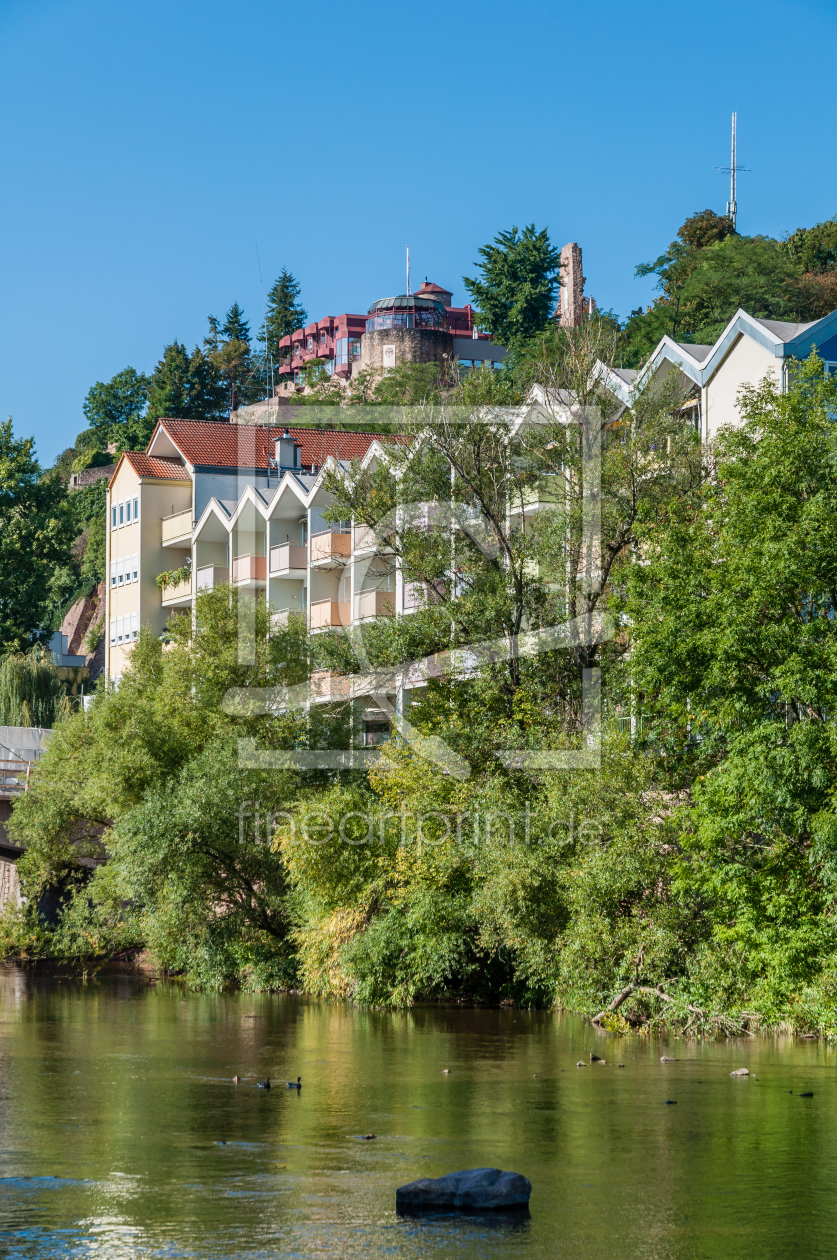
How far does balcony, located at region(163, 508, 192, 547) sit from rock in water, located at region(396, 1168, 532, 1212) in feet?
181

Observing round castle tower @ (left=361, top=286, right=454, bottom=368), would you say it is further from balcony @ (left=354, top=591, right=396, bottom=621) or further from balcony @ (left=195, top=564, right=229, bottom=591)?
balcony @ (left=354, top=591, right=396, bottom=621)

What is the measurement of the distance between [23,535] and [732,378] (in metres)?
49.6

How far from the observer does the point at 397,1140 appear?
1959 cm

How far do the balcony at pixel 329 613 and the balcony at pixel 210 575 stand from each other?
411 inches

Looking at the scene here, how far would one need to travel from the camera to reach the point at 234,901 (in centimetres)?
4241

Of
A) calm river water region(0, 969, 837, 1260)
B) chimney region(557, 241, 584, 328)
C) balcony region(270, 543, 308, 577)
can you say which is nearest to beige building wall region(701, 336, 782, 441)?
calm river water region(0, 969, 837, 1260)

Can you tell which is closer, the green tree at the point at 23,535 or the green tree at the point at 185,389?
the green tree at the point at 23,535

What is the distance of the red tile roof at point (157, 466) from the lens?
7250 centimetres

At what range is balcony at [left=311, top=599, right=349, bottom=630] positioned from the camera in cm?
5319

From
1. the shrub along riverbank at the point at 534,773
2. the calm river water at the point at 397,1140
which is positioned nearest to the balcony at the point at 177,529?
the shrub along riverbank at the point at 534,773

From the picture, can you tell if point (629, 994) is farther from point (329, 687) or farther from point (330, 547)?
point (330, 547)

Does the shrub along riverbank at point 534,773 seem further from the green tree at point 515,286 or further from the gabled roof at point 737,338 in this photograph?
the green tree at point 515,286

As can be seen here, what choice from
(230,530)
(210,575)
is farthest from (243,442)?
(230,530)

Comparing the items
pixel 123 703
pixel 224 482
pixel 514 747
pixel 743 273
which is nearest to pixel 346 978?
pixel 514 747
